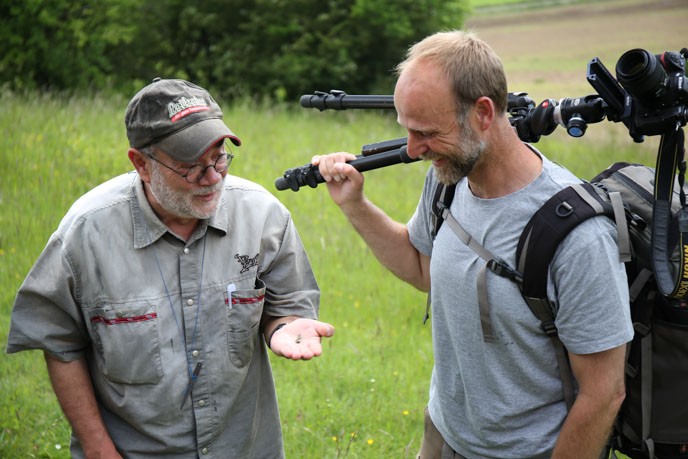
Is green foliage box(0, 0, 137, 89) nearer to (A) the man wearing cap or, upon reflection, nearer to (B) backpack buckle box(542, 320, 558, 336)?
(A) the man wearing cap

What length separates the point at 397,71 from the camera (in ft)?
8.79

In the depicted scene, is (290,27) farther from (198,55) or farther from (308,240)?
(308,240)

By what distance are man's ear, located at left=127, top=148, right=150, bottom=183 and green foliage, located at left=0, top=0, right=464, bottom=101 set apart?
12.7 m

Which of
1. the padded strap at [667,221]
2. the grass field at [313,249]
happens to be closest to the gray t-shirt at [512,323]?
the padded strap at [667,221]

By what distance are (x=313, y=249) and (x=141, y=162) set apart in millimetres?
4604

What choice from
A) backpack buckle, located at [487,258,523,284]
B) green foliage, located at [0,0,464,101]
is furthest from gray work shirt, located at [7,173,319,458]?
green foliage, located at [0,0,464,101]

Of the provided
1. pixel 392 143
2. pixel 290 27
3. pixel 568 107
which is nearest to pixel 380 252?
pixel 392 143

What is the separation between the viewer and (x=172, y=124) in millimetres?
2613

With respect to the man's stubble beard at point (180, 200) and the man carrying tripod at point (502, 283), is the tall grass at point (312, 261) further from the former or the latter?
the man's stubble beard at point (180, 200)

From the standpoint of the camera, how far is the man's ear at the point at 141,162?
8.84 ft

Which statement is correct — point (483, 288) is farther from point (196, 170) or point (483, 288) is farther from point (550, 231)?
point (196, 170)

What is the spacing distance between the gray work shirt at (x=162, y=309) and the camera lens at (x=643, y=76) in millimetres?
1237

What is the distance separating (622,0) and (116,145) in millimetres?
21491

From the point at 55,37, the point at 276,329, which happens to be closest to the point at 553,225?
the point at 276,329
